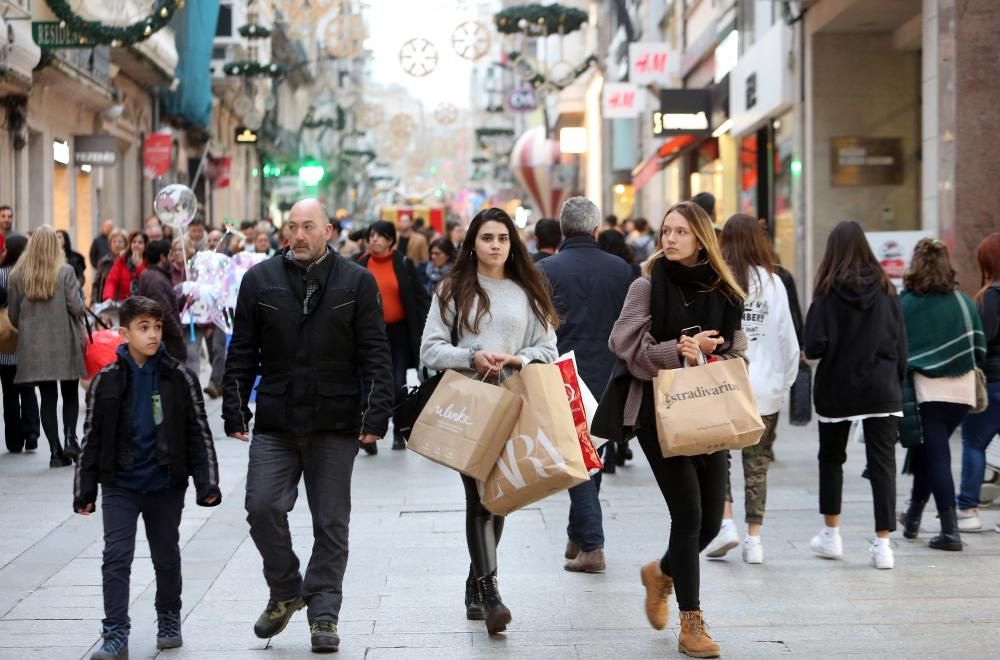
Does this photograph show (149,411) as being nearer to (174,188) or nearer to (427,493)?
(427,493)

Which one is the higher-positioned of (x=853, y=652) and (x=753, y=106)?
(x=753, y=106)

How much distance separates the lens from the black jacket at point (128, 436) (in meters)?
6.21

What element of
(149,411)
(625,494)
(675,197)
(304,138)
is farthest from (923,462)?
(304,138)

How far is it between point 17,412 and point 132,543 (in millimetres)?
6729

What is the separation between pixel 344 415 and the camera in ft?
20.9

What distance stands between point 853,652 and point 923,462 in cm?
259

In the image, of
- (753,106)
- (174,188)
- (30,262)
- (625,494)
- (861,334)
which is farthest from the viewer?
(753,106)

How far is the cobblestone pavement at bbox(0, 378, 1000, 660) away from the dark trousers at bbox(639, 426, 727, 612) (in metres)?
0.30

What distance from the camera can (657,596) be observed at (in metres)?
6.63

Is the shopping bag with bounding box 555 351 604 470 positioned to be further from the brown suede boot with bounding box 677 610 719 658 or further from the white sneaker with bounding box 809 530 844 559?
the white sneaker with bounding box 809 530 844 559

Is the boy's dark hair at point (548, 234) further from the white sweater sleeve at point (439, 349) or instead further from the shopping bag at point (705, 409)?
the shopping bag at point (705, 409)

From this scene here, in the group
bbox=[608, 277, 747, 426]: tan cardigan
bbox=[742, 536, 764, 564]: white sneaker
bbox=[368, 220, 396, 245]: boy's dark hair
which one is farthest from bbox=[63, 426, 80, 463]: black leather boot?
bbox=[608, 277, 747, 426]: tan cardigan

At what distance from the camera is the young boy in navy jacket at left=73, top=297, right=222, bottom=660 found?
6.21 m

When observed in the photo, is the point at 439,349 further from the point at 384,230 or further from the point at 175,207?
the point at 175,207
